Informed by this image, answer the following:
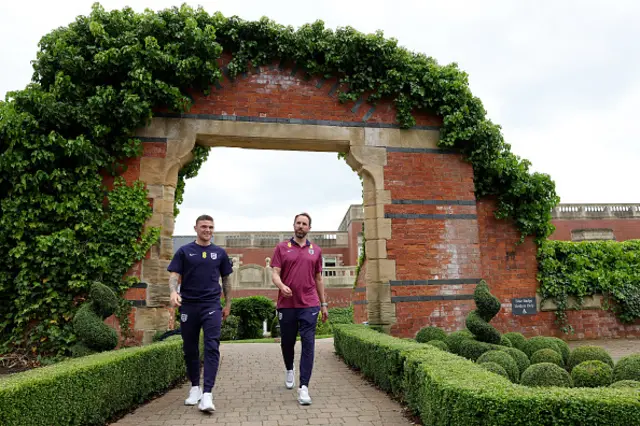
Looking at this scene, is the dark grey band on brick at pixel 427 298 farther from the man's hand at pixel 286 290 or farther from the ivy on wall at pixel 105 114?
the man's hand at pixel 286 290

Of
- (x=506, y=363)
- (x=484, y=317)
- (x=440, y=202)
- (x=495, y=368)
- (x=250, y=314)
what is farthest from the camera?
(x=250, y=314)

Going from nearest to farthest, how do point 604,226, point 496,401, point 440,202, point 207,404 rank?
point 496,401, point 207,404, point 440,202, point 604,226

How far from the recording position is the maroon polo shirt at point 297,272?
16.4 ft

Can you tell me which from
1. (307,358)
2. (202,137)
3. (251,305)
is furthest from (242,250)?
(307,358)

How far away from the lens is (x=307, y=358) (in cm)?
484

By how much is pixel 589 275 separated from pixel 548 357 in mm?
5039

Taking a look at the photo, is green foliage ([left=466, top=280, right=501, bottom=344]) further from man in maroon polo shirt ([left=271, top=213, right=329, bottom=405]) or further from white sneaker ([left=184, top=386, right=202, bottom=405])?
white sneaker ([left=184, top=386, right=202, bottom=405])

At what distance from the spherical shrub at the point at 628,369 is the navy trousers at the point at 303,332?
3.22m

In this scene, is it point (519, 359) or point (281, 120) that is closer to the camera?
point (519, 359)

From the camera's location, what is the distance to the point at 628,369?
4719 millimetres

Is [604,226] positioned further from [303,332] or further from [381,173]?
[303,332]

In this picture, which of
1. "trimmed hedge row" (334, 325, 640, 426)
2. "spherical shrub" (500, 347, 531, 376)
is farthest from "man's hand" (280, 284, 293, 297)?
"spherical shrub" (500, 347, 531, 376)

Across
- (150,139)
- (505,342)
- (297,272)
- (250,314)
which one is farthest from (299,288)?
(250,314)

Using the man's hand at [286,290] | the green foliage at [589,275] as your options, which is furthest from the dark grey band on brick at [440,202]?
the man's hand at [286,290]
